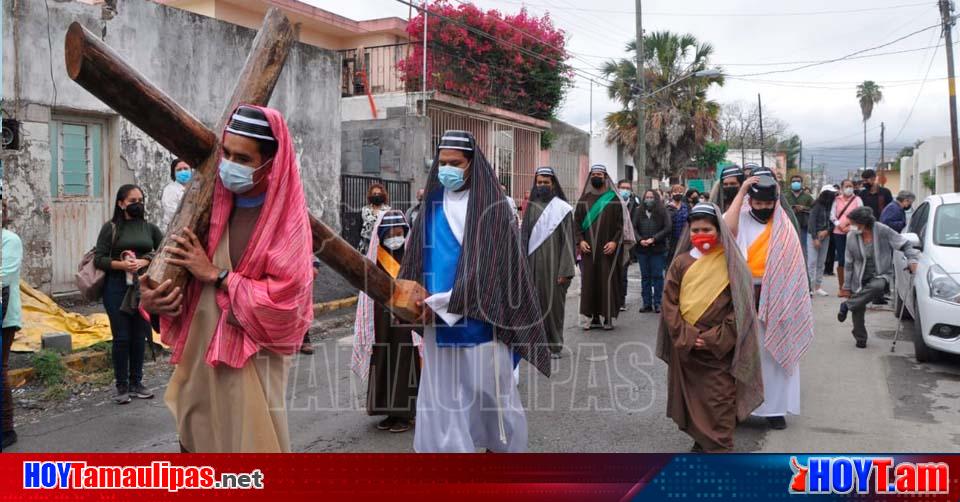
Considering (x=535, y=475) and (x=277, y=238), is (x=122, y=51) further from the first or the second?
(x=535, y=475)

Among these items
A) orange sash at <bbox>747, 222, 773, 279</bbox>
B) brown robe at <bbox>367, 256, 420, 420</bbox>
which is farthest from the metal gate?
orange sash at <bbox>747, 222, 773, 279</bbox>

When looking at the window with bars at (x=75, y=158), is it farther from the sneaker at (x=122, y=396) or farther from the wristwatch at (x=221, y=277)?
the wristwatch at (x=221, y=277)

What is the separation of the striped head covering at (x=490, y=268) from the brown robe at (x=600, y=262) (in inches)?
207

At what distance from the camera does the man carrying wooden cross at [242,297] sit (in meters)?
2.65

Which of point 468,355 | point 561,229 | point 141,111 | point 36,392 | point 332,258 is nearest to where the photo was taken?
point 141,111

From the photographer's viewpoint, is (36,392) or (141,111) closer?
(141,111)

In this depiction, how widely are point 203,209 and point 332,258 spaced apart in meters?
0.55

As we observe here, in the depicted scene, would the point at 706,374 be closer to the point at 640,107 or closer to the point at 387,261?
the point at 387,261

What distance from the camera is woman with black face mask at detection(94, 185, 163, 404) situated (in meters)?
5.46

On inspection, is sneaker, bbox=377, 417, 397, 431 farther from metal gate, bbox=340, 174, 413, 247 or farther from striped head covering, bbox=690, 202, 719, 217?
metal gate, bbox=340, 174, 413, 247

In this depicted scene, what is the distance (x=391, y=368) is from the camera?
5.29m

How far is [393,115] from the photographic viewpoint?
48.1 feet

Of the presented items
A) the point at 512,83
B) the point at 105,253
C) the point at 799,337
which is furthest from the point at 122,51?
the point at 512,83

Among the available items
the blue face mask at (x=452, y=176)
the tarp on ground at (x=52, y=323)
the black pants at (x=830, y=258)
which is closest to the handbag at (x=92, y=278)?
the tarp on ground at (x=52, y=323)
